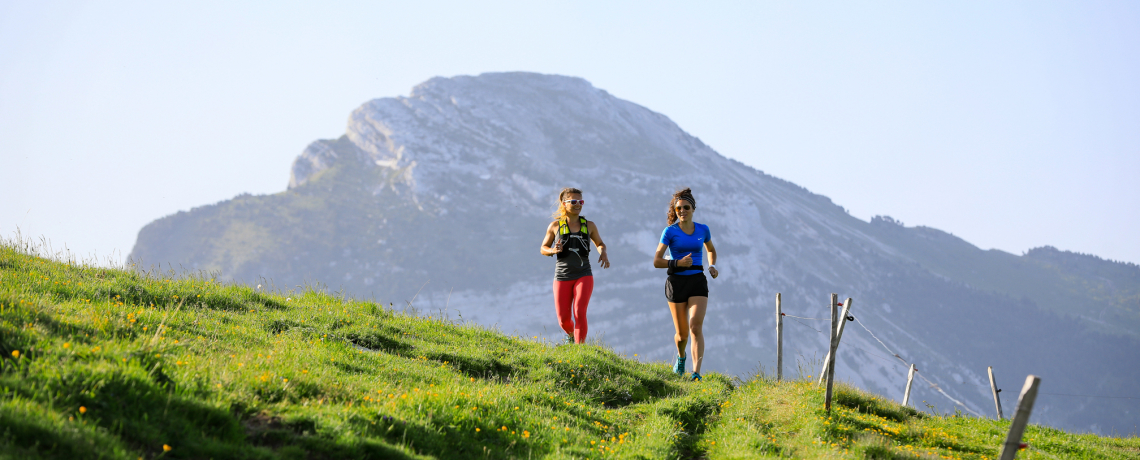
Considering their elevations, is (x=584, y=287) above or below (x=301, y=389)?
above

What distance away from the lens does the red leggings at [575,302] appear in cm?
989

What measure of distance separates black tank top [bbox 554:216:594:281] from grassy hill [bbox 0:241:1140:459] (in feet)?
3.81

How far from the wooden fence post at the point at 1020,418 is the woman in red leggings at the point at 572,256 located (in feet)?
19.4

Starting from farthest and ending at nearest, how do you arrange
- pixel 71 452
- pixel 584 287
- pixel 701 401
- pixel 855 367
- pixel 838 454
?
pixel 855 367, pixel 584 287, pixel 701 401, pixel 838 454, pixel 71 452

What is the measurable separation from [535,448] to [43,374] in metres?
3.48

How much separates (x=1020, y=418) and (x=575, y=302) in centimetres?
632

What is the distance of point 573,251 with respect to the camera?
9914 millimetres

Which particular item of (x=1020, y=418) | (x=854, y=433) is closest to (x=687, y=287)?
(x=854, y=433)

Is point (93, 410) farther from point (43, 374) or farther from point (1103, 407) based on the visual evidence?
point (1103, 407)

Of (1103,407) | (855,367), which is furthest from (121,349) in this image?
(1103,407)

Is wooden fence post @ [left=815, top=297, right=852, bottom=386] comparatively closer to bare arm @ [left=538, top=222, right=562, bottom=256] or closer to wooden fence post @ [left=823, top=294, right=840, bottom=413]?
wooden fence post @ [left=823, top=294, right=840, bottom=413]

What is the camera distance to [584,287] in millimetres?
9859

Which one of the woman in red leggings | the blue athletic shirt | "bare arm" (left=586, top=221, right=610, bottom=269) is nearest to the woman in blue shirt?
the blue athletic shirt

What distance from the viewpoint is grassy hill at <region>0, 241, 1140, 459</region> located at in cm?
396
